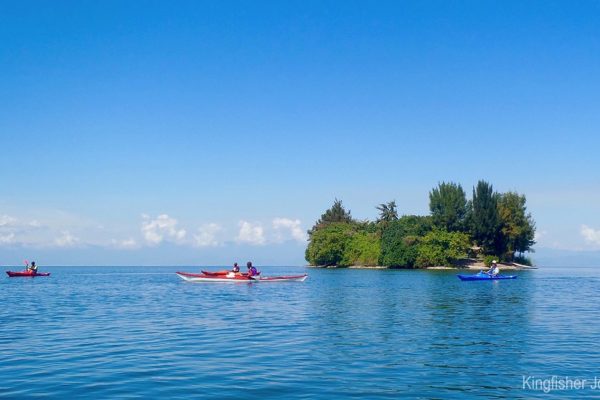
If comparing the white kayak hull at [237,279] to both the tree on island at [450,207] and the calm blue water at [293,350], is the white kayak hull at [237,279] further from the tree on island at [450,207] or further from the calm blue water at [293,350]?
the tree on island at [450,207]

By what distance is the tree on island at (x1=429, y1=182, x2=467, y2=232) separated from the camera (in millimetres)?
109562

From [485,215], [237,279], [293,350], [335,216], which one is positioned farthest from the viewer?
[335,216]

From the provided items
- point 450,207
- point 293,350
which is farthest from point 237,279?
point 450,207

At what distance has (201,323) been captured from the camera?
26.7m

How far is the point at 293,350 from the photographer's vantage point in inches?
758

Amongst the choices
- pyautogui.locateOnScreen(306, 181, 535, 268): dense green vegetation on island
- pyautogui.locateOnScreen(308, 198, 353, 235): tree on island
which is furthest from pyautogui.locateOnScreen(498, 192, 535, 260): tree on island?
pyautogui.locateOnScreen(308, 198, 353, 235): tree on island

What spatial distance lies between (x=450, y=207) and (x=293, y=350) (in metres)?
94.6

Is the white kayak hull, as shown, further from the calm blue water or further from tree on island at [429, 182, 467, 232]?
tree on island at [429, 182, 467, 232]

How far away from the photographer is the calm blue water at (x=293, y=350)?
46.6 feet

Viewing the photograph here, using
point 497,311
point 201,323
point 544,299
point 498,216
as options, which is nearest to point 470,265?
point 498,216

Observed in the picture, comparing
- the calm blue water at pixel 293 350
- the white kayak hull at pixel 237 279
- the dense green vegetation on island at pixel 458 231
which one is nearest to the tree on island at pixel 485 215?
the dense green vegetation on island at pixel 458 231

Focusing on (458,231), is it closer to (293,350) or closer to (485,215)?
(485,215)

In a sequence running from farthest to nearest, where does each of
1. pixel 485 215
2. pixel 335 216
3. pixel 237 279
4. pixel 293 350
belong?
pixel 335 216 < pixel 485 215 < pixel 237 279 < pixel 293 350

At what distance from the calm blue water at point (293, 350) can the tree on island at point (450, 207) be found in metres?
76.1
